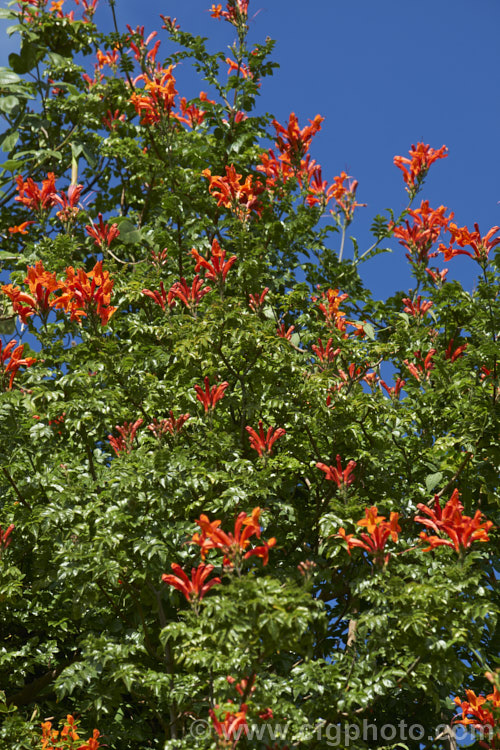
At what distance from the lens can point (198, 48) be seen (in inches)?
287

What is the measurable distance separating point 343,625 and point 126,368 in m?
2.36

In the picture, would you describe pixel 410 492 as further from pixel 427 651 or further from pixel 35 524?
pixel 35 524

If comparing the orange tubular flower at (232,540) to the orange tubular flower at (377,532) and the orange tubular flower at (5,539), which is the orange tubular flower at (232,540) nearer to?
the orange tubular flower at (377,532)

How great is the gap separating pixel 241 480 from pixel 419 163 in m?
4.19

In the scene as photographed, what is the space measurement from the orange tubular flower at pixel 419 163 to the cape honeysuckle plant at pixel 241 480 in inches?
18.8

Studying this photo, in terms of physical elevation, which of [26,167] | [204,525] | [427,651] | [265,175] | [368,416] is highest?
[26,167]

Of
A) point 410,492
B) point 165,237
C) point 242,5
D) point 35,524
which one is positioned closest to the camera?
point 35,524

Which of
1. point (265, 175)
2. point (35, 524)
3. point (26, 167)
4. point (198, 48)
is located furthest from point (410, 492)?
point (26, 167)

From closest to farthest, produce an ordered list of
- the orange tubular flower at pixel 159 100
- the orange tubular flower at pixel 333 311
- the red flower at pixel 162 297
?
the red flower at pixel 162 297
the orange tubular flower at pixel 333 311
the orange tubular flower at pixel 159 100

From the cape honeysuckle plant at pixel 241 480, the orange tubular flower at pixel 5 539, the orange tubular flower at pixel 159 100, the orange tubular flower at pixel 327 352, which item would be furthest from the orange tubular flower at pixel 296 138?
the orange tubular flower at pixel 5 539

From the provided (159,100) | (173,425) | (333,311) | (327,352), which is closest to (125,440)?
(173,425)

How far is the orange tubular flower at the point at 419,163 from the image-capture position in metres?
7.60

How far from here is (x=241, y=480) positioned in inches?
185
